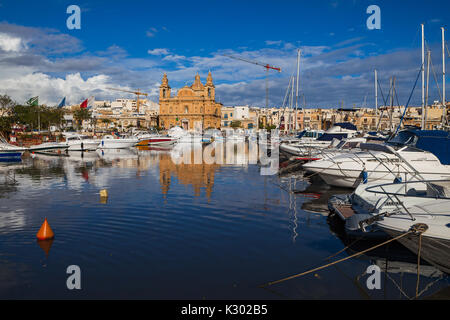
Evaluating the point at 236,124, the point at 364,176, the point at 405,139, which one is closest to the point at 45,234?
the point at 364,176

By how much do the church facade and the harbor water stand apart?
10449cm

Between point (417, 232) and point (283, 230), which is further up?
point (417, 232)

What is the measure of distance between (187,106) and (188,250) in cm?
11390

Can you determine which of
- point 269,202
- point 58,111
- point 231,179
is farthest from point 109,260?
point 58,111

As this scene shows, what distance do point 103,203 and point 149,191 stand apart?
2.86 meters

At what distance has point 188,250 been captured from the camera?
8219mm

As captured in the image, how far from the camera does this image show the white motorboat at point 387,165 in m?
Answer: 13.8

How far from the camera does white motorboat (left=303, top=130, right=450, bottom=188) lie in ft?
45.4

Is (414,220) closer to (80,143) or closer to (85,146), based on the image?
(80,143)

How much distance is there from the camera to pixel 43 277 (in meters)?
6.70
